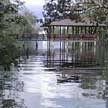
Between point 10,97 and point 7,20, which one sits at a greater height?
point 7,20

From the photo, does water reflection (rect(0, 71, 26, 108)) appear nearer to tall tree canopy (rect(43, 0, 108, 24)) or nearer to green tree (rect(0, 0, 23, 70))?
green tree (rect(0, 0, 23, 70))

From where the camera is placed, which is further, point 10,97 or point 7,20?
point 7,20

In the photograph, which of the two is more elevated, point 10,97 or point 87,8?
point 87,8

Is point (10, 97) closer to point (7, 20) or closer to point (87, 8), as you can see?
point (7, 20)

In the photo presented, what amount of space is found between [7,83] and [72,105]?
18.8 feet

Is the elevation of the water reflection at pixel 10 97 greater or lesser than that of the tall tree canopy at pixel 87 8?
lesser

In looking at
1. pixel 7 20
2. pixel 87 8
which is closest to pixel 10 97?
pixel 7 20

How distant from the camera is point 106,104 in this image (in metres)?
11.7

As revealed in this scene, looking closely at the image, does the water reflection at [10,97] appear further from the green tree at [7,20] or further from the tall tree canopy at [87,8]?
the tall tree canopy at [87,8]

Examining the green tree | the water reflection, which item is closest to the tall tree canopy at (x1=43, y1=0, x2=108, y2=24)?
the green tree

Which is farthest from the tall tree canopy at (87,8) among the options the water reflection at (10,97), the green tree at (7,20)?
the water reflection at (10,97)

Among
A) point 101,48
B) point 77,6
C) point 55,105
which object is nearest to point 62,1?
point 77,6

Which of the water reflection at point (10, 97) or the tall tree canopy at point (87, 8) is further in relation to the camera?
the tall tree canopy at point (87, 8)

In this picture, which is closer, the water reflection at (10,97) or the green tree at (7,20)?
the water reflection at (10,97)
